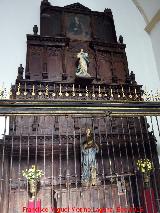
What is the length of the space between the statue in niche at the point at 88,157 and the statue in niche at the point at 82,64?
2155 millimetres

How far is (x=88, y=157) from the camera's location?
24.7ft

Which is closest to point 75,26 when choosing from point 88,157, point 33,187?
point 88,157

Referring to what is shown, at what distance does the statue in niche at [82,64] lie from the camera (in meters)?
9.18

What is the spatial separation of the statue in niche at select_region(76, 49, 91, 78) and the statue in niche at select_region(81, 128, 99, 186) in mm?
2155

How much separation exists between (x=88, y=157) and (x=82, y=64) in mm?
3086

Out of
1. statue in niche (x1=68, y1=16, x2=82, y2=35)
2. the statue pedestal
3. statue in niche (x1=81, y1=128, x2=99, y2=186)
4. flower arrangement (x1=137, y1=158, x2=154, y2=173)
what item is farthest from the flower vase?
statue in niche (x1=68, y1=16, x2=82, y2=35)

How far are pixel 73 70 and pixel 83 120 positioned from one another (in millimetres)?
1847

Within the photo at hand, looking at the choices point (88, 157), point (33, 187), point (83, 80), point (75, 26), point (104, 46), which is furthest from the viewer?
point (75, 26)

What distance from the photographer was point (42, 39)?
9859mm

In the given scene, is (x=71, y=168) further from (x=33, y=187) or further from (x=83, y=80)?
(x=83, y=80)

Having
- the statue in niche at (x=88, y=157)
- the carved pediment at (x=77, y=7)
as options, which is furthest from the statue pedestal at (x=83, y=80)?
the carved pediment at (x=77, y=7)

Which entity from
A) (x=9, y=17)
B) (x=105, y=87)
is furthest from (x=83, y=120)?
(x=9, y=17)

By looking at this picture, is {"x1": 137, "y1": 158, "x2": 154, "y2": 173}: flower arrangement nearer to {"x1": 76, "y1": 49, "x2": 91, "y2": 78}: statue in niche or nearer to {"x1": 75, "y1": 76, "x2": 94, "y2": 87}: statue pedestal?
{"x1": 75, "y1": 76, "x2": 94, "y2": 87}: statue pedestal

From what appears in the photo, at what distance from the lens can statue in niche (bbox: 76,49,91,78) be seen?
918 cm
